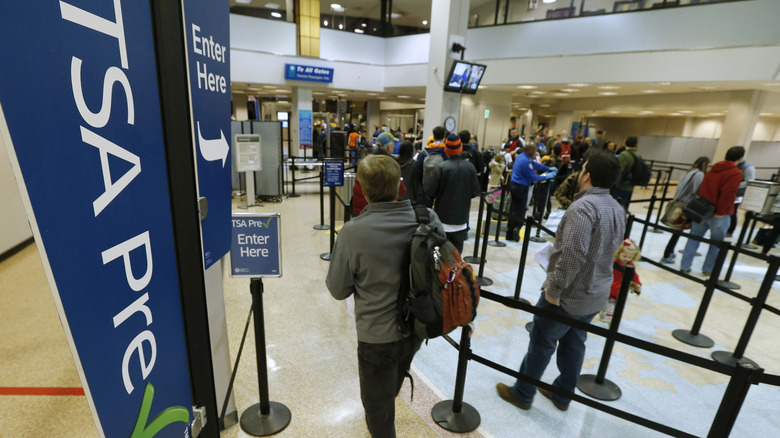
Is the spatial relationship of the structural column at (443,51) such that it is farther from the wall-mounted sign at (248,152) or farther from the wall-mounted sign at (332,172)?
the wall-mounted sign at (332,172)

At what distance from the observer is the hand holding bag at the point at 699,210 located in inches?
209

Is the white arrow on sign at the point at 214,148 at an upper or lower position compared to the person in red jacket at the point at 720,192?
upper

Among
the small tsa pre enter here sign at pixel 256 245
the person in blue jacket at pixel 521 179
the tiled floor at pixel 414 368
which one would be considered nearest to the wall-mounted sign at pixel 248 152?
the tiled floor at pixel 414 368

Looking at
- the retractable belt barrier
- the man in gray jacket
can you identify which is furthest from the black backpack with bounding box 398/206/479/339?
the retractable belt barrier

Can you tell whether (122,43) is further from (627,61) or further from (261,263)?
(627,61)

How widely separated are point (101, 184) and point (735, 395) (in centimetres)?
256

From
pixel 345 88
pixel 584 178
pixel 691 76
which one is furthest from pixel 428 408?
pixel 345 88

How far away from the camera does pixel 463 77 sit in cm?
959

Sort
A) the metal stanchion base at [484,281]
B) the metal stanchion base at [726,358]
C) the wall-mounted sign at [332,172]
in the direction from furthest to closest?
1. the wall-mounted sign at [332,172]
2. the metal stanchion base at [484,281]
3. the metal stanchion base at [726,358]

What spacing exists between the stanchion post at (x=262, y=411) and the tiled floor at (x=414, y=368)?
0.07 meters

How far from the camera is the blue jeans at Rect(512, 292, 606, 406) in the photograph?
2613 mm

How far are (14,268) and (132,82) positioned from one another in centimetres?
596

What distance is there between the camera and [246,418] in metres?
2.58

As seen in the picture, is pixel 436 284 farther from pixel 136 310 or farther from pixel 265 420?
pixel 265 420
